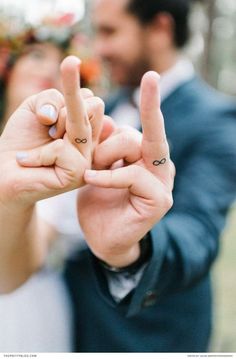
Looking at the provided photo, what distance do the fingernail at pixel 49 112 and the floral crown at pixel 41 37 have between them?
0.93 m

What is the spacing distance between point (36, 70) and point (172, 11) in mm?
377

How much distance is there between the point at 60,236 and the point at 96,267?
146 mm

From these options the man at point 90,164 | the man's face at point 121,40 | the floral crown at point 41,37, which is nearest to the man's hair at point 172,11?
the man's face at point 121,40

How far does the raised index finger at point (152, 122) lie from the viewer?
40 cm

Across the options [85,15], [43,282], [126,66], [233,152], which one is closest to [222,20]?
[85,15]

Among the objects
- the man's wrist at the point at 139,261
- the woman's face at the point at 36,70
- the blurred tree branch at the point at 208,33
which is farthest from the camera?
the blurred tree branch at the point at 208,33

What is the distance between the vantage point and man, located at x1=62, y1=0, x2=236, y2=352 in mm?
569

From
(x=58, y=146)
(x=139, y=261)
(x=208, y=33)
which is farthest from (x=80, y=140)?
(x=208, y=33)

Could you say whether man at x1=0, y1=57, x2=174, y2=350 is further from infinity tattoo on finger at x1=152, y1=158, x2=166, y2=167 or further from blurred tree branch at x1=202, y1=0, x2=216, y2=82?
blurred tree branch at x1=202, y1=0, x2=216, y2=82

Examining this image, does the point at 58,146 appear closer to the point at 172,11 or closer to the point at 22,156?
the point at 22,156

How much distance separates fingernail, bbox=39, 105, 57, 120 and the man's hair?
30.1 inches

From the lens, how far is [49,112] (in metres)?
0.43

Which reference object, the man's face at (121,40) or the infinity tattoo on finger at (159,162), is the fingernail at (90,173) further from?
the man's face at (121,40)

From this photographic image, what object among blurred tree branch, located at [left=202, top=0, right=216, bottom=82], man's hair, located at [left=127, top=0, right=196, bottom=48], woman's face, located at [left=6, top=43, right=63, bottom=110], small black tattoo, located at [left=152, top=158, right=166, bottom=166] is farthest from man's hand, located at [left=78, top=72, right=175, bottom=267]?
blurred tree branch, located at [left=202, top=0, right=216, bottom=82]
